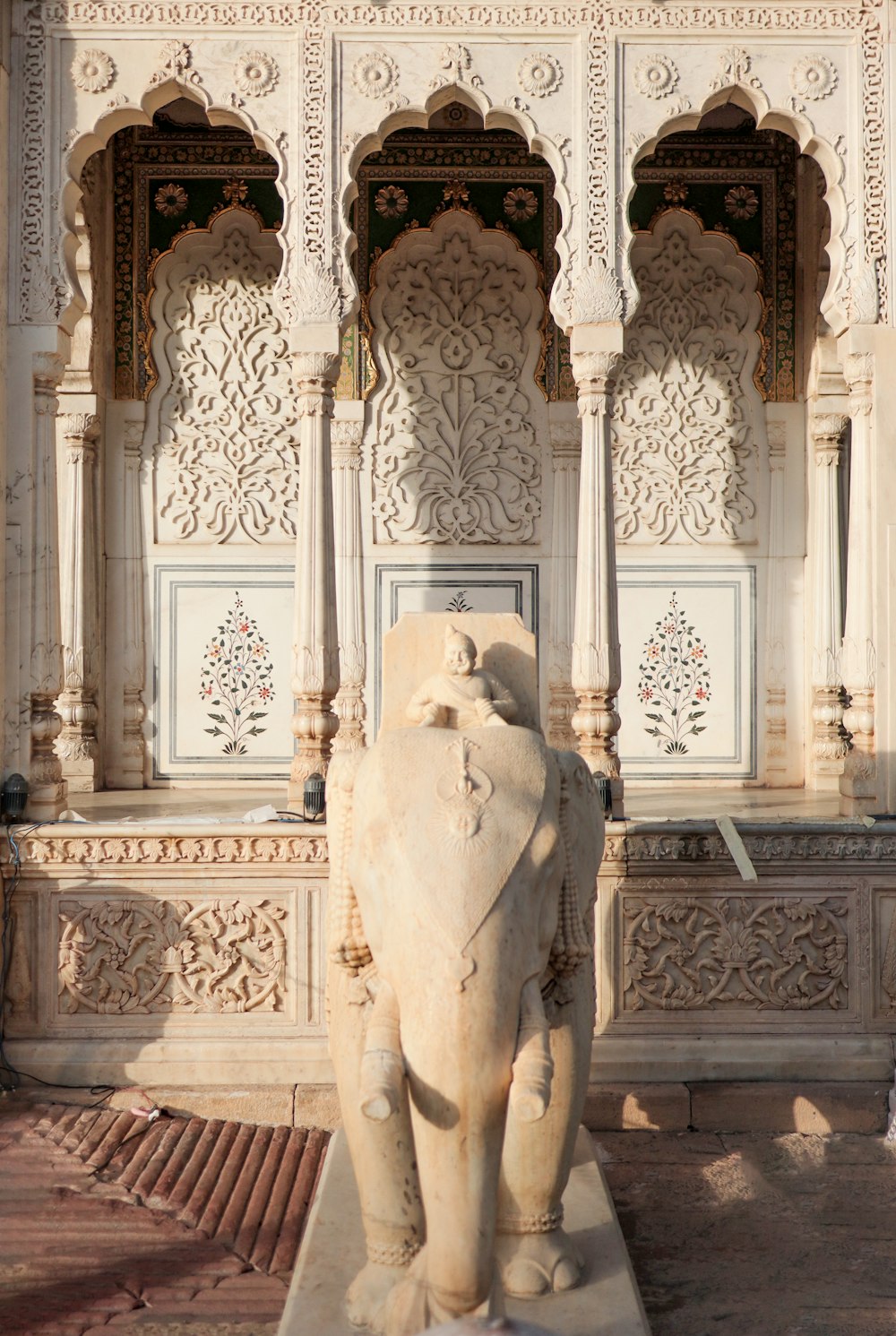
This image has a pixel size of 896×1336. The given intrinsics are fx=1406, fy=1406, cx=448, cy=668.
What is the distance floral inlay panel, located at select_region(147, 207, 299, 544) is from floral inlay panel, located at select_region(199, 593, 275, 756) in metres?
0.56

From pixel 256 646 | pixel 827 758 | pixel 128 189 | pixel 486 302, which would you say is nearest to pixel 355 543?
pixel 256 646

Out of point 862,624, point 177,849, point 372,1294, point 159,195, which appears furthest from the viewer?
point 159,195

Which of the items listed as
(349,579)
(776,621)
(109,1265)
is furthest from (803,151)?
(109,1265)

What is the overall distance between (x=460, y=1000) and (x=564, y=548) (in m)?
4.66

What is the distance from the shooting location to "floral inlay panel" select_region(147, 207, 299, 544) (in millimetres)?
7344

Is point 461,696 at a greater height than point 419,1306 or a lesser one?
greater

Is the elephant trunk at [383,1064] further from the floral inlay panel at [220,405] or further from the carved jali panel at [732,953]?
the floral inlay panel at [220,405]

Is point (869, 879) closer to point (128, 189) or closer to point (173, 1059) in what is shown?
point (173, 1059)

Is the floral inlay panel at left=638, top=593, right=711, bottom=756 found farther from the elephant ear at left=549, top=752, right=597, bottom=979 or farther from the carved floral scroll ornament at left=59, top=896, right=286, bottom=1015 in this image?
the elephant ear at left=549, top=752, right=597, bottom=979

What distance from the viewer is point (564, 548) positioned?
732cm

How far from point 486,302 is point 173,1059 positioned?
415cm

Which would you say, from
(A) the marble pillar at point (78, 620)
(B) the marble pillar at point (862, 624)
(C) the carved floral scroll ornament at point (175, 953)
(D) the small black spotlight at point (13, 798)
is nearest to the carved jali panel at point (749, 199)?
(B) the marble pillar at point (862, 624)

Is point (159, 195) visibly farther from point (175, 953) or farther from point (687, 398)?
point (175, 953)

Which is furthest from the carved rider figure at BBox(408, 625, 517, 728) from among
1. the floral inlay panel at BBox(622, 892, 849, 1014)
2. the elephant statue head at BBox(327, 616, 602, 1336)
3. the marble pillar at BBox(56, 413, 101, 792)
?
the marble pillar at BBox(56, 413, 101, 792)
